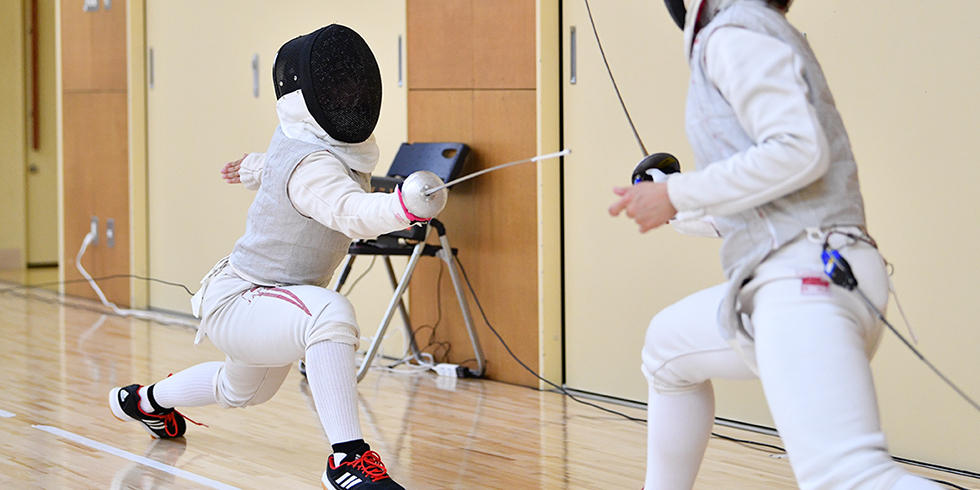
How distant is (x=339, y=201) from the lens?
2234 mm

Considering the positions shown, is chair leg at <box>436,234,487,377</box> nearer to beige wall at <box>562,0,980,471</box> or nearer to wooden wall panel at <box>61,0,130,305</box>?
beige wall at <box>562,0,980,471</box>

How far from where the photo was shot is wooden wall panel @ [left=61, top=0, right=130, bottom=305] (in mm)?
5613

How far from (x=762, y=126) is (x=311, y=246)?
130 cm

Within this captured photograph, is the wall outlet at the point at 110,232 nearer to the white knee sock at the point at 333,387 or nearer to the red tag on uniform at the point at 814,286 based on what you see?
the white knee sock at the point at 333,387

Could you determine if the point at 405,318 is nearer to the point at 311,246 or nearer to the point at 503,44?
the point at 503,44

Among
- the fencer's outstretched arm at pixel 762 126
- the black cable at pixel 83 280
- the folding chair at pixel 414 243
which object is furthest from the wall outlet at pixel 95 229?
the fencer's outstretched arm at pixel 762 126

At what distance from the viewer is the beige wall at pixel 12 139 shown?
7.30m

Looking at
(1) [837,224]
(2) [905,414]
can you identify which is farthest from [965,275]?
(1) [837,224]

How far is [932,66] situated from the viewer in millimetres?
2646

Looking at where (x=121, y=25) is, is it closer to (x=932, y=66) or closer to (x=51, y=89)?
(x=51, y=89)

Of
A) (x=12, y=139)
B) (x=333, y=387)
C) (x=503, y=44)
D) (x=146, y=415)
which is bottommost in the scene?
(x=146, y=415)

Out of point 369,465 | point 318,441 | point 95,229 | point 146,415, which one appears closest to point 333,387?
point 369,465

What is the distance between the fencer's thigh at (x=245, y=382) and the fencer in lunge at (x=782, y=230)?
49.3 inches

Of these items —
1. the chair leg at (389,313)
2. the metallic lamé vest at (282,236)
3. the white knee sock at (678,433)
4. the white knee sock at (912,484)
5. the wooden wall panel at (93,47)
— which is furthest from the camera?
the wooden wall panel at (93,47)
